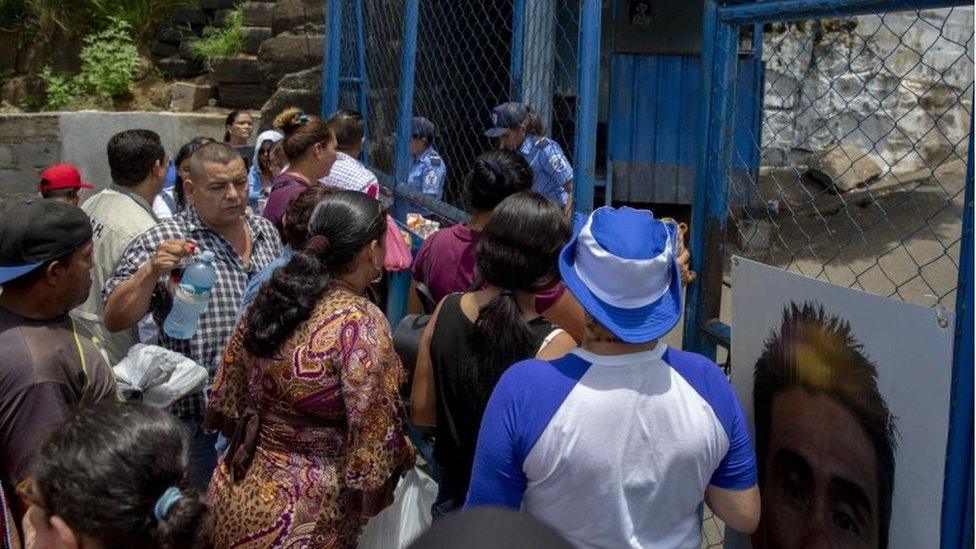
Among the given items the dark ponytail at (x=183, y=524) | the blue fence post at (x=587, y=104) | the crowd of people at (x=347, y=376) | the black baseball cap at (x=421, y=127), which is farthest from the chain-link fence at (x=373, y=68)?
the dark ponytail at (x=183, y=524)

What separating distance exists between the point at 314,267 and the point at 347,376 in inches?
12.3

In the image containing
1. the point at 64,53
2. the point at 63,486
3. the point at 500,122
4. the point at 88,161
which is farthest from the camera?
the point at 64,53

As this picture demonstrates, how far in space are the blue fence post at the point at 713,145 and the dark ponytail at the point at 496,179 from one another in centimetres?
78

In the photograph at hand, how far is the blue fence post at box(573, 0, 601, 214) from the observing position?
3141 mm

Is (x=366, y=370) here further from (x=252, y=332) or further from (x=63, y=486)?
(x=63, y=486)

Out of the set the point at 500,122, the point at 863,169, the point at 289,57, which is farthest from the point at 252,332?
the point at 863,169

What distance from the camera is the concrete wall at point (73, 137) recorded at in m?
8.06

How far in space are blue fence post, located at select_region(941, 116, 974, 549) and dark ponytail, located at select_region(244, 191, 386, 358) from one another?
1.53 m

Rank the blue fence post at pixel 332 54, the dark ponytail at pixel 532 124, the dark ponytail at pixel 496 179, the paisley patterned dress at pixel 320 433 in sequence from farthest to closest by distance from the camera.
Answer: the blue fence post at pixel 332 54, the dark ponytail at pixel 532 124, the dark ponytail at pixel 496 179, the paisley patterned dress at pixel 320 433

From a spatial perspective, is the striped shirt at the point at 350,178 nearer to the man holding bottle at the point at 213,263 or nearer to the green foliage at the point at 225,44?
the man holding bottle at the point at 213,263

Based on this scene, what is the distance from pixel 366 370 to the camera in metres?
2.59

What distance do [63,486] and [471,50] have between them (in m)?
5.96

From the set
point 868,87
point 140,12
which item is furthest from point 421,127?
point 868,87

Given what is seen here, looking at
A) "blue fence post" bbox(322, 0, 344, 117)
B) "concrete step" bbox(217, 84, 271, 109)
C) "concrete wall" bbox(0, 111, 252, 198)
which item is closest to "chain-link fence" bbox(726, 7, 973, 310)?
"blue fence post" bbox(322, 0, 344, 117)
